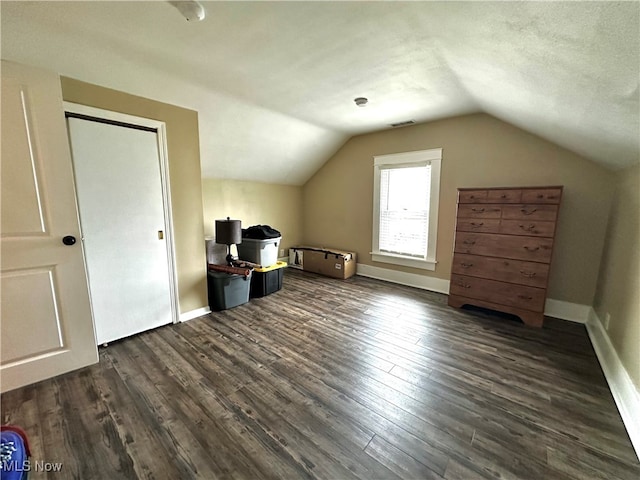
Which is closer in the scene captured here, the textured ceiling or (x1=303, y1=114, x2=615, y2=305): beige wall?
the textured ceiling

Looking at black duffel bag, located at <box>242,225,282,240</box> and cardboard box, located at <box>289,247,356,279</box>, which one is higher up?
black duffel bag, located at <box>242,225,282,240</box>

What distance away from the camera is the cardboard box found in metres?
4.41

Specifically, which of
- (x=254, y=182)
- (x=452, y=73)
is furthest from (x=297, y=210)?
(x=452, y=73)

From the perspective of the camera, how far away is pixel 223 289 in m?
3.09

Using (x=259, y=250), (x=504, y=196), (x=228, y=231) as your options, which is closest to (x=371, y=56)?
(x=504, y=196)

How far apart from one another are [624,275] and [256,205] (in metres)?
4.55

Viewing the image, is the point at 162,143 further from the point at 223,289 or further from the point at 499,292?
the point at 499,292

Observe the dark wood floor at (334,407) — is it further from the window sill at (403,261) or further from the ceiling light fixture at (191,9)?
the ceiling light fixture at (191,9)

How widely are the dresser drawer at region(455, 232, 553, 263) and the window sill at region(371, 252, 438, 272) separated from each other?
775 mm

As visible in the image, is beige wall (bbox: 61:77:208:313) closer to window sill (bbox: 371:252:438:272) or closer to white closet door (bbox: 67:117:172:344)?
white closet door (bbox: 67:117:172:344)

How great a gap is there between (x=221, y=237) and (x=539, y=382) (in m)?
3.35

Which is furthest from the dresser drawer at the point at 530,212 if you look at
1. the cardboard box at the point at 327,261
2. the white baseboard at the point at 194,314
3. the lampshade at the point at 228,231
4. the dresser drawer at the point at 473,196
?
the white baseboard at the point at 194,314

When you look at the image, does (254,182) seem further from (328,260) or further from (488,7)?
(488,7)

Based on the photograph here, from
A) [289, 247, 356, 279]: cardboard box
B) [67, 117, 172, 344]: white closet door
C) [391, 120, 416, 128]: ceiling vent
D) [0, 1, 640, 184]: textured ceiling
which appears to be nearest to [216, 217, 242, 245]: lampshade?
[67, 117, 172, 344]: white closet door
